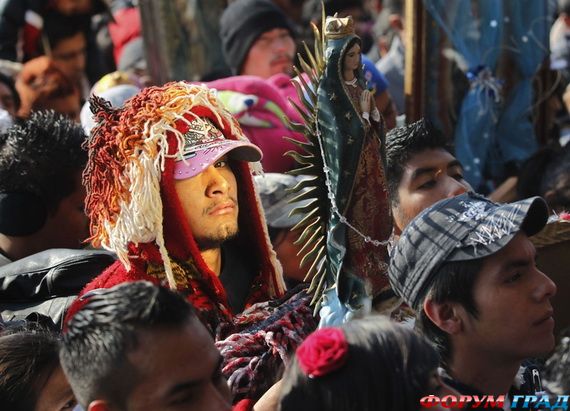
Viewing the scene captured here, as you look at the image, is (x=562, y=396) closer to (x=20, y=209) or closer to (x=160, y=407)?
(x=160, y=407)

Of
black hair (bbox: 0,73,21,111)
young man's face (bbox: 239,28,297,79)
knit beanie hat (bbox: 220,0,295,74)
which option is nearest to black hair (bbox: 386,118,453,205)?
young man's face (bbox: 239,28,297,79)

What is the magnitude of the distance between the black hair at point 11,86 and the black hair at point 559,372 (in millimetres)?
3957

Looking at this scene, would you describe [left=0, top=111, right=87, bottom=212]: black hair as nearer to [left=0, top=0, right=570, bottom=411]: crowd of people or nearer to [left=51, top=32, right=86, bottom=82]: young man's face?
[left=0, top=0, right=570, bottom=411]: crowd of people

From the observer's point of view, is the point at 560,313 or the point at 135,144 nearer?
the point at 135,144

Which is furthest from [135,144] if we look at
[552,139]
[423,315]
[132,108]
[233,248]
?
[552,139]

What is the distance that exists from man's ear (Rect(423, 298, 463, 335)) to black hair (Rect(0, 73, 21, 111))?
3.74m

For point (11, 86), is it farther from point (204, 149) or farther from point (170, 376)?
point (170, 376)

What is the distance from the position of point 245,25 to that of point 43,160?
94.0 inches

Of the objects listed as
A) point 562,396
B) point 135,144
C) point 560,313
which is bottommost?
point 560,313

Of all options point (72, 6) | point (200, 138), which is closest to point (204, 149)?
point (200, 138)

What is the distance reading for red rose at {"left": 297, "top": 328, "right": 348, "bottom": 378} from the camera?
7.17 feet

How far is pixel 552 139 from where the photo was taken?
577cm

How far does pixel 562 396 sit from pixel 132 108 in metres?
1.58

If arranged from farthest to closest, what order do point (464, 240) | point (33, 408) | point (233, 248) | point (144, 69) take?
1. point (144, 69)
2. point (233, 248)
3. point (33, 408)
4. point (464, 240)
